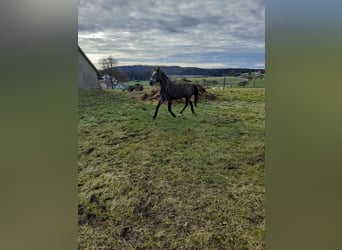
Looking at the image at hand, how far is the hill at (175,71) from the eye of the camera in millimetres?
1823

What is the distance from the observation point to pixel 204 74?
6.15ft

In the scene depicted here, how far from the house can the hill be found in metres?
0.16

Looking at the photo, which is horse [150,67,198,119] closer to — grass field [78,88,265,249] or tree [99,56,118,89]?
grass field [78,88,265,249]

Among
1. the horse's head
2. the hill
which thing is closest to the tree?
the hill

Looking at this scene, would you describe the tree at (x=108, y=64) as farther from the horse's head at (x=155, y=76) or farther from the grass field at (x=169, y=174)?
the horse's head at (x=155, y=76)

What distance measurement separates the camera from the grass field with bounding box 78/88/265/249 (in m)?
1.73

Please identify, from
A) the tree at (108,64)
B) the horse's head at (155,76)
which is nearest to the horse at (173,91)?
the horse's head at (155,76)

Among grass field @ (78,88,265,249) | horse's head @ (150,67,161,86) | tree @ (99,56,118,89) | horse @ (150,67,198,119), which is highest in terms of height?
tree @ (99,56,118,89)

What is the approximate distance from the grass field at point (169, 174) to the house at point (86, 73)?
0.06 metres

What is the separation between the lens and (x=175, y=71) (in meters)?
1.84
